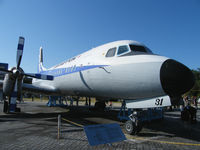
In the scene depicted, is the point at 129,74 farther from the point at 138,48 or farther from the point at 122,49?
the point at 138,48

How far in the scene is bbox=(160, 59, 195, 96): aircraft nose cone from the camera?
5.36m

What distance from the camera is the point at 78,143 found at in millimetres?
5504

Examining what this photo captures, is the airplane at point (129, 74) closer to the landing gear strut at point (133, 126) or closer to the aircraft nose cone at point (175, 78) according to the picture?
the aircraft nose cone at point (175, 78)

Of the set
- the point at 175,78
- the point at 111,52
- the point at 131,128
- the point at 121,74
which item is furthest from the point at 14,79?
the point at 175,78

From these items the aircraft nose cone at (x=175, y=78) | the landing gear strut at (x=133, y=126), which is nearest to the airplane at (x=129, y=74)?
the aircraft nose cone at (x=175, y=78)

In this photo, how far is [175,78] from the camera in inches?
210

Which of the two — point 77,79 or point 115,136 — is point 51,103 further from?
point 115,136

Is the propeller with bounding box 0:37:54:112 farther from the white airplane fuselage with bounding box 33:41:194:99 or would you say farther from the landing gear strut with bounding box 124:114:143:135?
the landing gear strut with bounding box 124:114:143:135

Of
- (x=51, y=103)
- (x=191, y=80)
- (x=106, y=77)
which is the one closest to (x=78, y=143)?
(x=106, y=77)

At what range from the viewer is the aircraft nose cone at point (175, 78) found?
5359 mm

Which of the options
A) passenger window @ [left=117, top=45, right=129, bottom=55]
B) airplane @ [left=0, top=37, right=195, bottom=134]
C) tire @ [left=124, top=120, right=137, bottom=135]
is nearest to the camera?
airplane @ [left=0, top=37, right=195, bottom=134]

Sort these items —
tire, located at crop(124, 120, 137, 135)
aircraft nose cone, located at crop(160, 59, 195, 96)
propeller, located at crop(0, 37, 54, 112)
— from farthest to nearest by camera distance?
propeller, located at crop(0, 37, 54, 112)
tire, located at crop(124, 120, 137, 135)
aircraft nose cone, located at crop(160, 59, 195, 96)

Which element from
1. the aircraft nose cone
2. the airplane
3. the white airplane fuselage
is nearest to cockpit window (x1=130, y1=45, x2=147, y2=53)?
the airplane

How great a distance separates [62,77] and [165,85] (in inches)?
312
